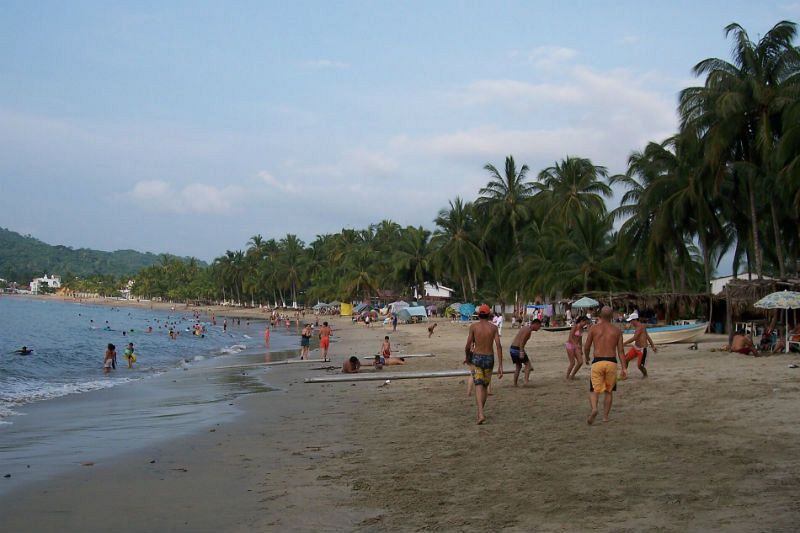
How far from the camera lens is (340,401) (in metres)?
12.5

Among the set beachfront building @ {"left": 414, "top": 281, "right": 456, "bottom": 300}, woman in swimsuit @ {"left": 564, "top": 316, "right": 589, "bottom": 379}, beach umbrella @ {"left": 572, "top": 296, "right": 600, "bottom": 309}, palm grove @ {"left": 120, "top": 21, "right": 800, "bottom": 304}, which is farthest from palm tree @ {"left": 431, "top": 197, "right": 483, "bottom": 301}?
woman in swimsuit @ {"left": 564, "top": 316, "right": 589, "bottom": 379}

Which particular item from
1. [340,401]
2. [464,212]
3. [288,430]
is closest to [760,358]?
[340,401]

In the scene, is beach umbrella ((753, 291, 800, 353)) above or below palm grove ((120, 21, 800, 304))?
below

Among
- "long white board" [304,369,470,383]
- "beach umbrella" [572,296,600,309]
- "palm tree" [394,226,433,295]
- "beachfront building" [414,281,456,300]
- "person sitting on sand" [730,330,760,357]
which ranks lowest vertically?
"long white board" [304,369,470,383]

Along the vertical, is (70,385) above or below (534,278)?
below

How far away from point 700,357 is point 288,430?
11.0 m

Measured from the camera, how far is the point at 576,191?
146 feet

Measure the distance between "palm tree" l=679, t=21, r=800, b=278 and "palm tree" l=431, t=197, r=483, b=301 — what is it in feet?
89.6

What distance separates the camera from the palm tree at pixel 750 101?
81.4ft

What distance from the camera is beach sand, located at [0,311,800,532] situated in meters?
5.06

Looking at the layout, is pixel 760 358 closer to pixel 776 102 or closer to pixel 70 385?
pixel 776 102

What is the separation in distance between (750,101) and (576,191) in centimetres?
1909

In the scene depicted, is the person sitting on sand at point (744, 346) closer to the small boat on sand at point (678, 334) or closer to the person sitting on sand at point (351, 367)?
the small boat on sand at point (678, 334)

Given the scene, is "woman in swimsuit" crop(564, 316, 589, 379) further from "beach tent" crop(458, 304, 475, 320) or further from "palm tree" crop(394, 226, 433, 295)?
"palm tree" crop(394, 226, 433, 295)
